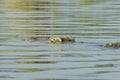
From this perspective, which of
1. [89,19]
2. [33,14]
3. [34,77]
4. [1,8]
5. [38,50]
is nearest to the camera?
[34,77]

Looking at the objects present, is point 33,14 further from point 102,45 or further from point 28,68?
point 28,68

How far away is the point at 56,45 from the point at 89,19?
625 centimetres

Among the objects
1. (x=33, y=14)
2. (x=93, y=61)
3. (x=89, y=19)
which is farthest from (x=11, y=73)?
(x=33, y=14)

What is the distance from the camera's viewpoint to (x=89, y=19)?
78.6 feet

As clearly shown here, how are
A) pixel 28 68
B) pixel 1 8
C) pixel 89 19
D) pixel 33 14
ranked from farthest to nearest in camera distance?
pixel 1 8 → pixel 33 14 → pixel 89 19 → pixel 28 68

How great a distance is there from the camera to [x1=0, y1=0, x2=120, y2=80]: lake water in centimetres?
1376

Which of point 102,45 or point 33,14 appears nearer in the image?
point 102,45

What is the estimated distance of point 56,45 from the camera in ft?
58.6

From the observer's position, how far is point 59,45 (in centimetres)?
1797

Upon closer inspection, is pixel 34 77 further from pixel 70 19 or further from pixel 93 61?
pixel 70 19

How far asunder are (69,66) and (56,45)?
11.3 feet

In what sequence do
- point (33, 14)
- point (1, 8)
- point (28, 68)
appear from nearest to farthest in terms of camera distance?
1. point (28, 68)
2. point (33, 14)
3. point (1, 8)

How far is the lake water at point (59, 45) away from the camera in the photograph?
13757mm

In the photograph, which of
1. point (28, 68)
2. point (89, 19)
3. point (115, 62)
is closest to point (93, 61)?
point (115, 62)
